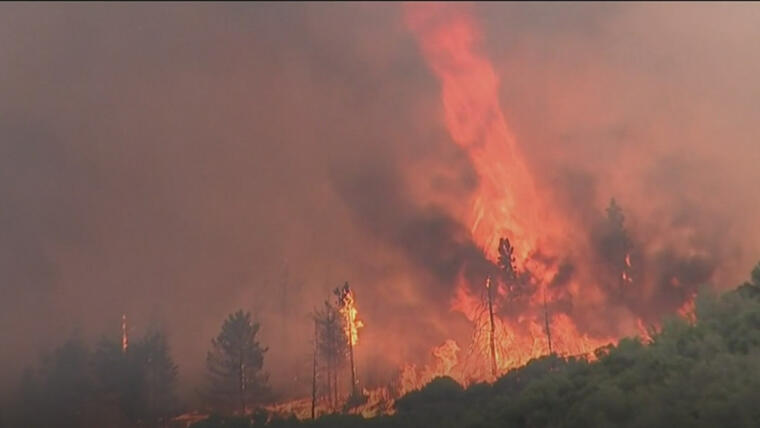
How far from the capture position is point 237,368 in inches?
372

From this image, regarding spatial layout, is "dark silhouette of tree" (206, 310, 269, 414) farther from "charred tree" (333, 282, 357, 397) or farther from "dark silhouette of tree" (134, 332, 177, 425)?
"charred tree" (333, 282, 357, 397)

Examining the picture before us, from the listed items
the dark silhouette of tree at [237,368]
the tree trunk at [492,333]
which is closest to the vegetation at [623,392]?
the tree trunk at [492,333]

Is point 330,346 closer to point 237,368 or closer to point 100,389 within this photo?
point 237,368

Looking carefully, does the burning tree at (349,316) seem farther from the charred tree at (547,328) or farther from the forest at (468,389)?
the charred tree at (547,328)

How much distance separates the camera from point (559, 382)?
943cm

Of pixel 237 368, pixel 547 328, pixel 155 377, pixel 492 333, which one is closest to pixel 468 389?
pixel 492 333

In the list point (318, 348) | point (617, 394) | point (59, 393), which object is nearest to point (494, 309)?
point (617, 394)

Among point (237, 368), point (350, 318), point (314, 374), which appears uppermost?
point (350, 318)

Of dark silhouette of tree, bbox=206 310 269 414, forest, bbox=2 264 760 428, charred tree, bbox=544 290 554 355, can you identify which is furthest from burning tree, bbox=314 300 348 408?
charred tree, bbox=544 290 554 355

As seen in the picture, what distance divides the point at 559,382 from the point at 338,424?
10.6 feet

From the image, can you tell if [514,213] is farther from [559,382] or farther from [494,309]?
[559,382]

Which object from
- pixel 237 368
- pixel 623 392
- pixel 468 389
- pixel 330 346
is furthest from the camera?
pixel 330 346

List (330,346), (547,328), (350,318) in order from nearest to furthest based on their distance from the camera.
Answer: (330,346)
(350,318)
(547,328)

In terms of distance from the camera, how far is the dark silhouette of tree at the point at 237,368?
926 cm
